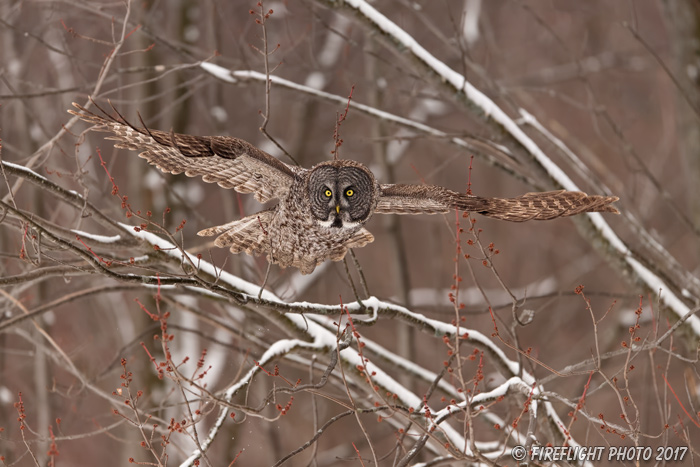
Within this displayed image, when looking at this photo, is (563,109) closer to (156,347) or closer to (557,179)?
(156,347)

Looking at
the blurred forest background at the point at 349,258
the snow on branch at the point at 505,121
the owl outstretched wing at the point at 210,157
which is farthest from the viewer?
the snow on branch at the point at 505,121

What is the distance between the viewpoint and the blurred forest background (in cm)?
430

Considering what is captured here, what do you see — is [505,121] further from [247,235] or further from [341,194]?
[247,235]

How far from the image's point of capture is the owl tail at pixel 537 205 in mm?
4020

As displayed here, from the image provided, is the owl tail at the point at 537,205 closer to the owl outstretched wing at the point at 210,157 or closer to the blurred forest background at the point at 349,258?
the blurred forest background at the point at 349,258

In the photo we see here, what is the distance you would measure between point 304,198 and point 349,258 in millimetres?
8042

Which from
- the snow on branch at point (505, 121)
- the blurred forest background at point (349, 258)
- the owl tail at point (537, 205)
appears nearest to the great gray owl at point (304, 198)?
the owl tail at point (537, 205)

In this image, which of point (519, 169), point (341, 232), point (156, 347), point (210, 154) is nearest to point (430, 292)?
point (156, 347)

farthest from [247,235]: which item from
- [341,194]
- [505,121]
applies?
[505,121]

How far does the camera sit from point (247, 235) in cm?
488

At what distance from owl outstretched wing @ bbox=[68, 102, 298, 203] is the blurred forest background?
24 centimetres

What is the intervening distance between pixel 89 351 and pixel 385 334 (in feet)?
18.3

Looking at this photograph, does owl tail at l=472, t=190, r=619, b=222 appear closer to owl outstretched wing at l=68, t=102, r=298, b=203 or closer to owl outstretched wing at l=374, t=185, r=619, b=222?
owl outstretched wing at l=374, t=185, r=619, b=222

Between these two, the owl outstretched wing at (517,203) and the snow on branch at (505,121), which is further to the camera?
Answer: the snow on branch at (505,121)
